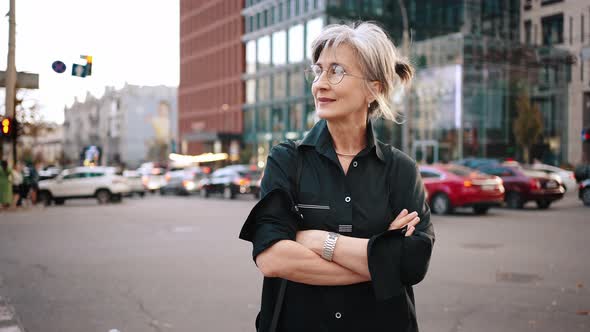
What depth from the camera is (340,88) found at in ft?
7.87

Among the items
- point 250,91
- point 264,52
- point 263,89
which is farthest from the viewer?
point 250,91

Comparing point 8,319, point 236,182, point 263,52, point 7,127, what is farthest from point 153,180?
point 8,319

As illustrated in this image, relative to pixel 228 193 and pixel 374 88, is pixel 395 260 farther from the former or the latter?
pixel 228 193

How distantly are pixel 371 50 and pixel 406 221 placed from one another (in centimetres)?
66

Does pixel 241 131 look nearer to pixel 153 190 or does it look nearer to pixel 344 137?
pixel 153 190

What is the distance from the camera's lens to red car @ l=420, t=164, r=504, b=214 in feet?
60.7

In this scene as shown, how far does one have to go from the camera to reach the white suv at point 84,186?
94.3ft

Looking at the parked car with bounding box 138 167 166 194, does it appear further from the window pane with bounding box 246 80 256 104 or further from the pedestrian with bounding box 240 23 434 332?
the pedestrian with bounding box 240 23 434 332

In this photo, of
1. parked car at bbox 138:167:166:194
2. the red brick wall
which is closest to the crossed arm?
parked car at bbox 138:167:166:194

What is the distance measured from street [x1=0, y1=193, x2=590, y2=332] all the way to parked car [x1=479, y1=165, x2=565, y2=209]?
5586 millimetres

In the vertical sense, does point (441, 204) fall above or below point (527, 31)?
below

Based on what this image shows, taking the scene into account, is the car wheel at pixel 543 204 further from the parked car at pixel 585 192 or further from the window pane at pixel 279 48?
the window pane at pixel 279 48

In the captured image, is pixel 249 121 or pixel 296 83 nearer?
pixel 296 83

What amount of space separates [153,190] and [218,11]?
4040 centimetres
